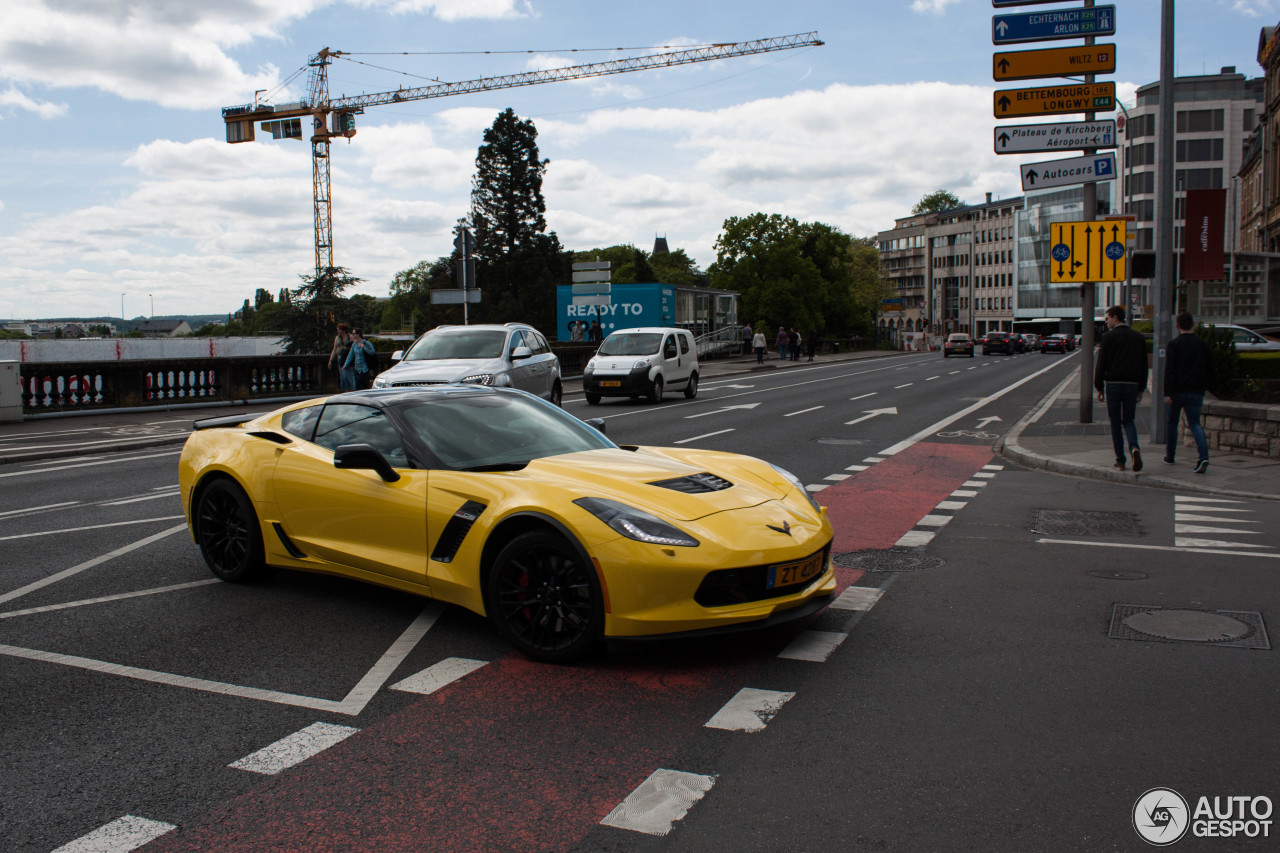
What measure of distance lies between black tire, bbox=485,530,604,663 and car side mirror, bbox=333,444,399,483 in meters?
0.93

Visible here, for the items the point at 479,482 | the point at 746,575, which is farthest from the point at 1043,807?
the point at 479,482

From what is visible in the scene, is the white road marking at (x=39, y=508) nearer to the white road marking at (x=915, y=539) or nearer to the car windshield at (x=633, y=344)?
the white road marking at (x=915, y=539)

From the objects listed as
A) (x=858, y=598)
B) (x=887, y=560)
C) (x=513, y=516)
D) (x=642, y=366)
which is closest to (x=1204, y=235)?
(x=642, y=366)

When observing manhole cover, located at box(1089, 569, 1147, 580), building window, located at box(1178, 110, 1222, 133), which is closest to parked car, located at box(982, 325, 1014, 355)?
building window, located at box(1178, 110, 1222, 133)

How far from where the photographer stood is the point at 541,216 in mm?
82250

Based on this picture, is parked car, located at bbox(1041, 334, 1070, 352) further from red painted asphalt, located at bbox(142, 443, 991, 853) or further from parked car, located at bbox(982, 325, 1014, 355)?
red painted asphalt, located at bbox(142, 443, 991, 853)

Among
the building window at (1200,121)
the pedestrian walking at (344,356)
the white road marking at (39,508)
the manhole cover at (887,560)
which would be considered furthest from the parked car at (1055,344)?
the white road marking at (39,508)

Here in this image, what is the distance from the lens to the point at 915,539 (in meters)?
8.12

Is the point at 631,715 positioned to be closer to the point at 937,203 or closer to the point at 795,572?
the point at 795,572

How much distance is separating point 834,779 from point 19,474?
475 inches

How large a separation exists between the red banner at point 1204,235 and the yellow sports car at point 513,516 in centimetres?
1869

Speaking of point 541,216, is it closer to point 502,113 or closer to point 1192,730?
point 502,113

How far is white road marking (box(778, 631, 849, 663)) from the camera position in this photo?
5.01 m

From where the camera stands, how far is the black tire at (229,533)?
20.9 ft
